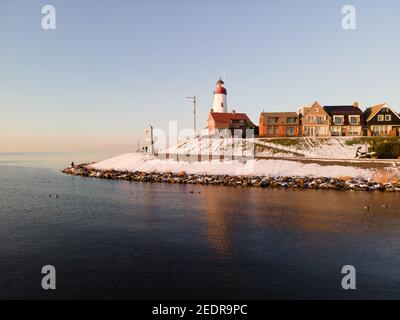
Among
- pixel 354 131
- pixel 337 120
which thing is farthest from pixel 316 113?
pixel 354 131

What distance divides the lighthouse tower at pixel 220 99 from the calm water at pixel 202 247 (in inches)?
2770

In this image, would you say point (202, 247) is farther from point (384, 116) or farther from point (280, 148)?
point (384, 116)

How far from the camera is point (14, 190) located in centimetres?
5088

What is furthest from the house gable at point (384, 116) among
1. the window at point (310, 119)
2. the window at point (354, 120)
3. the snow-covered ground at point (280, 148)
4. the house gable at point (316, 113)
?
the window at point (310, 119)

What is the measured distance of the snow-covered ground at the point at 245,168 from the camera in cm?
5438

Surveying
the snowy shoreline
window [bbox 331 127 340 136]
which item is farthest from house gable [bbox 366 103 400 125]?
the snowy shoreline

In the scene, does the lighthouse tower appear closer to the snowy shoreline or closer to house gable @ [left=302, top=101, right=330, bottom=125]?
house gable @ [left=302, top=101, right=330, bottom=125]

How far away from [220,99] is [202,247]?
8909 centimetres

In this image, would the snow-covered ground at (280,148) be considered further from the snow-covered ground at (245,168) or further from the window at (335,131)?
the snow-covered ground at (245,168)

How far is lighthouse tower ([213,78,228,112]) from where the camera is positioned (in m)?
107

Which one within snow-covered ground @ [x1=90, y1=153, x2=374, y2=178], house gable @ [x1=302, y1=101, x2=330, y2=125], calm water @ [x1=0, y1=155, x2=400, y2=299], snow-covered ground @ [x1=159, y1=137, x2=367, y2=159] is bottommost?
calm water @ [x1=0, y1=155, x2=400, y2=299]

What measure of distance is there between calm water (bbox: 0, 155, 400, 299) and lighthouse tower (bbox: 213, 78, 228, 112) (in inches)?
2770
